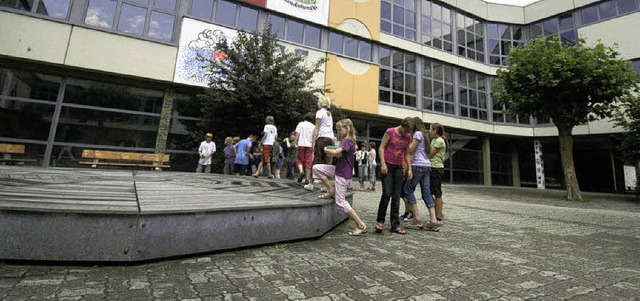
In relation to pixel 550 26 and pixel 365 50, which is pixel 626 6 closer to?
pixel 550 26

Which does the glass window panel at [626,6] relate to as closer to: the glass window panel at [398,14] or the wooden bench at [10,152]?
the glass window panel at [398,14]

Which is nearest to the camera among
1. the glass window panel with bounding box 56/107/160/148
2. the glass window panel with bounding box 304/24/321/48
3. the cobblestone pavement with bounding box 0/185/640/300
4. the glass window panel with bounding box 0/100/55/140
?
the cobblestone pavement with bounding box 0/185/640/300

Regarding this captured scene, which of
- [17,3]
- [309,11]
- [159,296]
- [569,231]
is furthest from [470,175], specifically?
[17,3]

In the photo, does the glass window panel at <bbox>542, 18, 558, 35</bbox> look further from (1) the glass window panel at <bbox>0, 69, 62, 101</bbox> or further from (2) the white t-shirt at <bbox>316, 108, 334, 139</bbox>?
(1) the glass window panel at <bbox>0, 69, 62, 101</bbox>

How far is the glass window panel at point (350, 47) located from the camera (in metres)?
16.6

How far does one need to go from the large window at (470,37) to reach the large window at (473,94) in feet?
4.68

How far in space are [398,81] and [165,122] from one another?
42.9ft

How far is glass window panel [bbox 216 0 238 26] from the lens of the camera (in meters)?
13.7

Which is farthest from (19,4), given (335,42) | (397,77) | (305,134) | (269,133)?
(397,77)

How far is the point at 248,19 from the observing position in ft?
47.3

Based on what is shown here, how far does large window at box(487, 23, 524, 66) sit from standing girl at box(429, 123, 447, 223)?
20.8 m

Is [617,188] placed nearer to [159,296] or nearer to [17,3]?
[159,296]

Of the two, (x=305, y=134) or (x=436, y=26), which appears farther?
(x=436, y=26)

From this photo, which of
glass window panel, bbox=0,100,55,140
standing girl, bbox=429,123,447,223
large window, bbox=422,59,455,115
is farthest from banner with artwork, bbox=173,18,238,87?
large window, bbox=422,59,455,115
